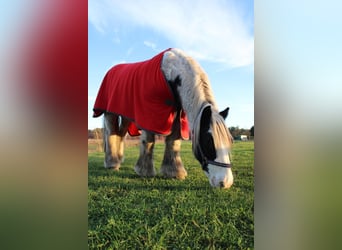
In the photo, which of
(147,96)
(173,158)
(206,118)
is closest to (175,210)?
(173,158)

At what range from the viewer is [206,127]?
160 centimetres

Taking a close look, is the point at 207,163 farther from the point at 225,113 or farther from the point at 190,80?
the point at 190,80

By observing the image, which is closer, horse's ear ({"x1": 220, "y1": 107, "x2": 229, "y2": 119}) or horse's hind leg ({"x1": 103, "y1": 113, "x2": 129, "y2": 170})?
horse's ear ({"x1": 220, "y1": 107, "x2": 229, "y2": 119})

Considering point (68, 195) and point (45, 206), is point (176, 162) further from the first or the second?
point (45, 206)

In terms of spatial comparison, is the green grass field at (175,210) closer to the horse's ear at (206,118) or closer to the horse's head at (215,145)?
the horse's head at (215,145)

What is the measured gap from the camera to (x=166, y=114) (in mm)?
1757

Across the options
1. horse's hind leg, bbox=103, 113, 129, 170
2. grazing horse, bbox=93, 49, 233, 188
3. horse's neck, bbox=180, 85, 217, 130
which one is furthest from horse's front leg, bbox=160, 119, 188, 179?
horse's hind leg, bbox=103, 113, 129, 170

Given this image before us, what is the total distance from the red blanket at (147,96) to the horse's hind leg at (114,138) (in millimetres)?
80

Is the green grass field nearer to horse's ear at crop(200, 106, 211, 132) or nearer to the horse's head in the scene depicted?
the horse's head

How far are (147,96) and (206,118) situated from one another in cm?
42

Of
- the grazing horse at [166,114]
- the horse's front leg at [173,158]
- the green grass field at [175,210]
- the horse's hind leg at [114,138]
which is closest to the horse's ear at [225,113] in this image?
the grazing horse at [166,114]

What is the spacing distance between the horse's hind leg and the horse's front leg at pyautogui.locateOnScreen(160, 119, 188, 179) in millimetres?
302

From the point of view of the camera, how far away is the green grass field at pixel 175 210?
1518mm

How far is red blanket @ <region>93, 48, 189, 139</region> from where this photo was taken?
67.6 inches
